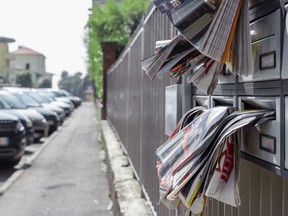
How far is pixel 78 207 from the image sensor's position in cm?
704

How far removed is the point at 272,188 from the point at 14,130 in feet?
30.3

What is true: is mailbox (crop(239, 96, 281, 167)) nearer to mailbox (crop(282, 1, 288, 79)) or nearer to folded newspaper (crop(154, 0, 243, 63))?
mailbox (crop(282, 1, 288, 79))

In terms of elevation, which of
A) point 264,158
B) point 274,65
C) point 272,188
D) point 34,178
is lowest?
point 34,178

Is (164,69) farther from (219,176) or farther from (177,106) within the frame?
(177,106)

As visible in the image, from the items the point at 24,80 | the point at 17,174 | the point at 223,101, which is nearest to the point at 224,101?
the point at 223,101

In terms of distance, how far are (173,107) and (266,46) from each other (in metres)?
1.46

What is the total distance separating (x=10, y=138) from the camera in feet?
33.5

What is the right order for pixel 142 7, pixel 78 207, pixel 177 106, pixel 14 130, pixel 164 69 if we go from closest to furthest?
pixel 164 69
pixel 177 106
pixel 78 207
pixel 14 130
pixel 142 7

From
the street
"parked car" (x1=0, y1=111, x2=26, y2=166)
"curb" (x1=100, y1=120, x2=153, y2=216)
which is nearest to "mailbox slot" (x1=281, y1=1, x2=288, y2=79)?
"curb" (x1=100, y1=120, x2=153, y2=216)

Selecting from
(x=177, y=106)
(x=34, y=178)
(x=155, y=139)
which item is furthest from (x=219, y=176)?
(x=34, y=178)

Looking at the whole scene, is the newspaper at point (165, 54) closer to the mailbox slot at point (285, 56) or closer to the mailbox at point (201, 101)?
the mailbox at point (201, 101)

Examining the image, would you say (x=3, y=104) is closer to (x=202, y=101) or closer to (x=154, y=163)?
(x=154, y=163)

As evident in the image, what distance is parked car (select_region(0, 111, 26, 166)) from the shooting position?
33.3 feet

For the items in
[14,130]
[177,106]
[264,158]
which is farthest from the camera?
[14,130]
